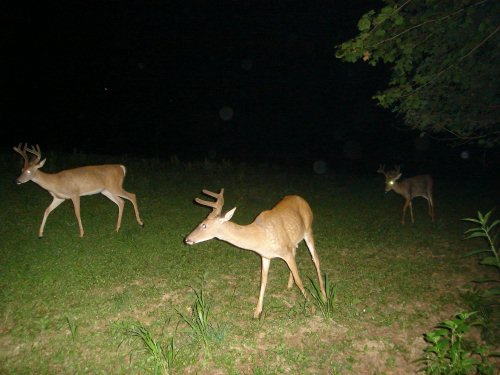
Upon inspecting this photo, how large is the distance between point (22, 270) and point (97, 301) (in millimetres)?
1834

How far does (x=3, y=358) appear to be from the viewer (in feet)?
13.7

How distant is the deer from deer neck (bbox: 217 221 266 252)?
4558 mm

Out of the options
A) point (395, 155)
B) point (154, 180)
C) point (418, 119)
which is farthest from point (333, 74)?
point (418, 119)

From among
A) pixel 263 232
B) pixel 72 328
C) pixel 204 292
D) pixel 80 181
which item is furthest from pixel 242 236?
pixel 80 181

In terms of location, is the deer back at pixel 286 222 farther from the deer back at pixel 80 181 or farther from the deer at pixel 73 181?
the deer back at pixel 80 181

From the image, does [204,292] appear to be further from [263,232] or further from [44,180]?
[44,180]

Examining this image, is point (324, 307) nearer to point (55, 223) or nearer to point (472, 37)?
point (472, 37)

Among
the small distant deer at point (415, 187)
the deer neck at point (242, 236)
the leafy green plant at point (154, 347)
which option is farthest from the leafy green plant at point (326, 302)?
the small distant deer at point (415, 187)

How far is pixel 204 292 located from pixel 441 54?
5.73 m

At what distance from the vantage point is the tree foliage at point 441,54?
5371mm

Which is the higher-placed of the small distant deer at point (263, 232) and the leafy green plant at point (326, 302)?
the small distant deer at point (263, 232)

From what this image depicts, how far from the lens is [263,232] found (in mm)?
5121

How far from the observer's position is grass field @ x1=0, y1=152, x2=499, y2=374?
4.36 metres

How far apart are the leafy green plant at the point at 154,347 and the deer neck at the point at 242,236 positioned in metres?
1.46
